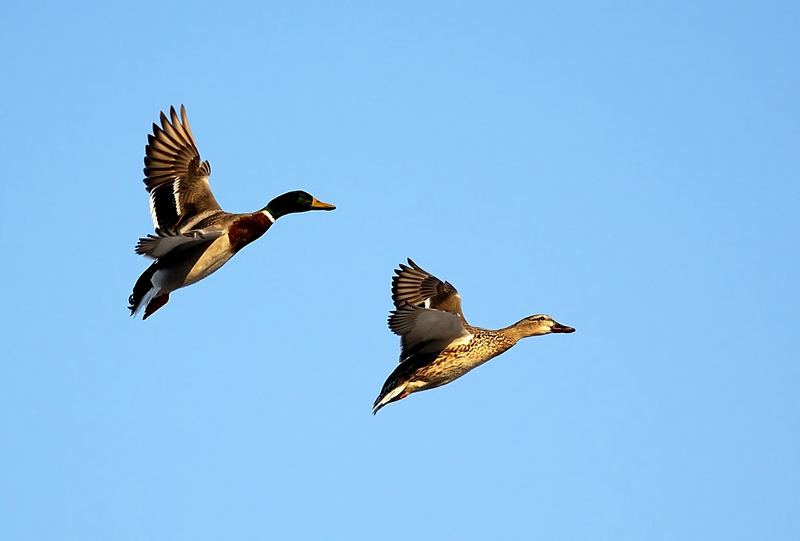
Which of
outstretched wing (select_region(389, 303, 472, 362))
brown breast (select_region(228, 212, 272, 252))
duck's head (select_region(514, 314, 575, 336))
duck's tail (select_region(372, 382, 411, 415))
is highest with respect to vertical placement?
brown breast (select_region(228, 212, 272, 252))

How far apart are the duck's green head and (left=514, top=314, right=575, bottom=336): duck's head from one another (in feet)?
9.16

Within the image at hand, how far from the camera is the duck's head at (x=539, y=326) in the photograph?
14.9 meters

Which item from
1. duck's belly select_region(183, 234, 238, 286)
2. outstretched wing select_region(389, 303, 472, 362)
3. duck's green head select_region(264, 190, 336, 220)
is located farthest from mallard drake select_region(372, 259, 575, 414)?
duck's belly select_region(183, 234, 238, 286)

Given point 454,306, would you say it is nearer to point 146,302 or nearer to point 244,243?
point 244,243

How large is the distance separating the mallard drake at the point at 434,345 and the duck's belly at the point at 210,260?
2.01 meters

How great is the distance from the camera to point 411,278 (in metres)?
14.6

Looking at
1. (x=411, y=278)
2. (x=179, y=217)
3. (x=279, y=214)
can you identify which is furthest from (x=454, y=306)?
(x=179, y=217)

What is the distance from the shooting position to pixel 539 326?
49.4 ft

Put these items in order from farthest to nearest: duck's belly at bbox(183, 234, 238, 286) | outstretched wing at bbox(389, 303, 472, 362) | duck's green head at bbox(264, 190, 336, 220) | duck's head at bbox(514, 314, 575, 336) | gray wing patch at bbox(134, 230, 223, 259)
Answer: duck's head at bbox(514, 314, 575, 336)
duck's green head at bbox(264, 190, 336, 220)
duck's belly at bbox(183, 234, 238, 286)
outstretched wing at bbox(389, 303, 472, 362)
gray wing patch at bbox(134, 230, 223, 259)

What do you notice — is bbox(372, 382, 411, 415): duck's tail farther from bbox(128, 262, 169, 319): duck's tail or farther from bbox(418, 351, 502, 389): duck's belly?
bbox(128, 262, 169, 319): duck's tail

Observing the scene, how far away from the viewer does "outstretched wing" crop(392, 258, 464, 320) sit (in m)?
14.3

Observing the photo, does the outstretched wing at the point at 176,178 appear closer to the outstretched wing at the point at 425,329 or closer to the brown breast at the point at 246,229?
the brown breast at the point at 246,229

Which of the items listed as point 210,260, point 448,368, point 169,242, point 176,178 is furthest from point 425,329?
point 176,178

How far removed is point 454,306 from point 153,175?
4.12 m
